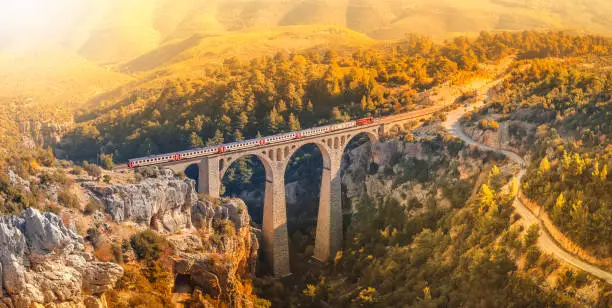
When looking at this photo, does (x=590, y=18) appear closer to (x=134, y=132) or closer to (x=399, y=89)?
(x=399, y=89)

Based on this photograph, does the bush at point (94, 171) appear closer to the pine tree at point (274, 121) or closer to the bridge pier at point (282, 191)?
the bridge pier at point (282, 191)

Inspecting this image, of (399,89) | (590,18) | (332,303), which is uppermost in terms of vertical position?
(590,18)

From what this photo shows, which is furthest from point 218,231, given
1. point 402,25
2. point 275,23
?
point 275,23

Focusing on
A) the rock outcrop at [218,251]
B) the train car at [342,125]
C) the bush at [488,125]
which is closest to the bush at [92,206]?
the rock outcrop at [218,251]

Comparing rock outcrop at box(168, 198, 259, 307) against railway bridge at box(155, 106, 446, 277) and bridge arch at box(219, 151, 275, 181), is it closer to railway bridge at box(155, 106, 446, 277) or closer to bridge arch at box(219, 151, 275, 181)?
railway bridge at box(155, 106, 446, 277)

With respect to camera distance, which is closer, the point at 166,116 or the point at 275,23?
the point at 166,116

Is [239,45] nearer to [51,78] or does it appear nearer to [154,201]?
[51,78]
